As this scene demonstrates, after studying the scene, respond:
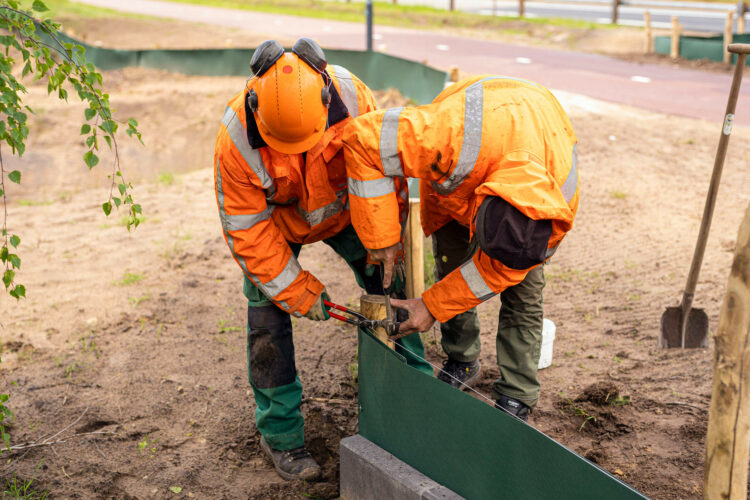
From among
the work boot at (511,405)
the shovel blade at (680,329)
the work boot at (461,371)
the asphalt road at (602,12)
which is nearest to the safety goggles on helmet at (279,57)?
the work boot at (511,405)

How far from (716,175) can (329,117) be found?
2.23 meters

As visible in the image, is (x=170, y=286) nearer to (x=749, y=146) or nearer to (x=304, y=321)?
(x=304, y=321)

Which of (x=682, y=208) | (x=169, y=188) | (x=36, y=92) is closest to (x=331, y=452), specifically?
(x=682, y=208)

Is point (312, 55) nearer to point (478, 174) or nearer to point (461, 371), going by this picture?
point (478, 174)

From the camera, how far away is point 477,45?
641 inches

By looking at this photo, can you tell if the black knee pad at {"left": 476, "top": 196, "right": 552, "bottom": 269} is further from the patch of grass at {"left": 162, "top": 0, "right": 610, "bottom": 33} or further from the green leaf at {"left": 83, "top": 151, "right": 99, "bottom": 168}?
the patch of grass at {"left": 162, "top": 0, "right": 610, "bottom": 33}

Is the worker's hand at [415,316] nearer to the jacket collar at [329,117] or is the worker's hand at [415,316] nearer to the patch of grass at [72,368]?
the jacket collar at [329,117]

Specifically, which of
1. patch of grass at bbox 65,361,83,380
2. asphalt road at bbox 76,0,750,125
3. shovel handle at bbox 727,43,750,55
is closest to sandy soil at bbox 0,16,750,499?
patch of grass at bbox 65,361,83,380

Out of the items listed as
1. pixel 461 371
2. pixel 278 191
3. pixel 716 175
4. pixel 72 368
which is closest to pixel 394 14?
pixel 716 175

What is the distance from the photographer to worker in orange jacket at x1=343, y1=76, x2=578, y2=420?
240 cm

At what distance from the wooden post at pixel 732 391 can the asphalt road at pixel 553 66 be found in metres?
7.84

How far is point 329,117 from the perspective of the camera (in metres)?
2.93

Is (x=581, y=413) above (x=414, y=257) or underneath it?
underneath

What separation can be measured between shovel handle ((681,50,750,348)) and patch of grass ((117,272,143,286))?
3.92 m
